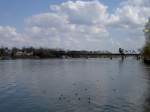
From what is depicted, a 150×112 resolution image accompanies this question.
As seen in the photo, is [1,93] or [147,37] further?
[147,37]

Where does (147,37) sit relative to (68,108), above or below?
above

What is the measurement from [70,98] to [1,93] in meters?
10.3

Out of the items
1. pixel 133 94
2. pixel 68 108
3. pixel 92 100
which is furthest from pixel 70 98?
pixel 133 94

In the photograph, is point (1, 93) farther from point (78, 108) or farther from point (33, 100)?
point (78, 108)

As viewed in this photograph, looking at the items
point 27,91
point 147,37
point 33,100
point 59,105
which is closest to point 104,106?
point 59,105

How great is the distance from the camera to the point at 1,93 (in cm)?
3703

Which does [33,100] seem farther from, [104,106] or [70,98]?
[104,106]

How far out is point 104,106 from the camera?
27484mm

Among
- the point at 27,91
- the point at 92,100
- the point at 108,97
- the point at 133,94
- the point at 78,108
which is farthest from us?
the point at 27,91

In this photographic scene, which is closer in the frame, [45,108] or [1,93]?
[45,108]

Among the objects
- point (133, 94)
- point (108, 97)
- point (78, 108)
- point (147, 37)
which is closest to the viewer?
point (78, 108)

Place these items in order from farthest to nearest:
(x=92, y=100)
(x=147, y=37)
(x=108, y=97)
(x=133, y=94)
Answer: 1. (x=147, y=37)
2. (x=133, y=94)
3. (x=108, y=97)
4. (x=92, y=100)

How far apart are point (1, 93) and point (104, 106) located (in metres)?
15.4

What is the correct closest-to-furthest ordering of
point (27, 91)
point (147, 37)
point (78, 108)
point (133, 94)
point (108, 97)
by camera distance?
point (78, 108) → point (108, 97) → point (133, 94) → point (27, 91) → point (147, 37)
